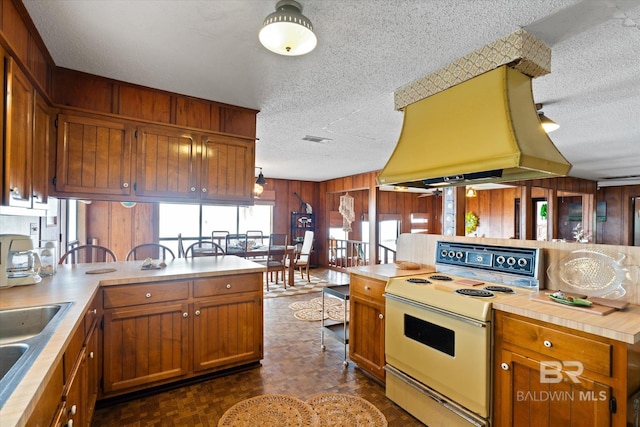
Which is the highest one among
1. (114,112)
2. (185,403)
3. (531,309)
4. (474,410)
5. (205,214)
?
(114,112)

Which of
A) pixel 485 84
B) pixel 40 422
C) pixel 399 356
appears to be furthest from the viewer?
pixel 399 356

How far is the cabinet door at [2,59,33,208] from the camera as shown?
4.84 feet

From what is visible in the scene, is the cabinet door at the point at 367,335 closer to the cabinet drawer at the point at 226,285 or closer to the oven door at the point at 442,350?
the oven door at the point at 442,350

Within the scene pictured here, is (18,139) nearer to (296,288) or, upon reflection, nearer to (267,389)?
(267,389)

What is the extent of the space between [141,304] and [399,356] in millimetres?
1899

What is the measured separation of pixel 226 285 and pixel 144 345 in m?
0.70

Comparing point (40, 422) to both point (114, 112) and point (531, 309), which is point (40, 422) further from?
point (114, 112)

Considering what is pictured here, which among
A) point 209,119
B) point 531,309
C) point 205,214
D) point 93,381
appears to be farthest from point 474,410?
point 205,214

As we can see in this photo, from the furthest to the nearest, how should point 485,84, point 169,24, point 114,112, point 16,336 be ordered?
1. point 114,112
2. point 485,84
3. point 169,24
4. point 16,336

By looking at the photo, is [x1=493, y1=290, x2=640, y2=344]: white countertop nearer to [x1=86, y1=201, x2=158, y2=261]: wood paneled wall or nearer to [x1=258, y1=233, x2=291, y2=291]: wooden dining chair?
[x1=258, y1=233, x2=291, y2=291]: wooden dining chair

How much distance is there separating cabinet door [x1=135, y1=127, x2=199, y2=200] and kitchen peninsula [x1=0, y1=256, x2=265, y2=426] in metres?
0.66

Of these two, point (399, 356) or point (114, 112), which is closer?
point (399, 356)

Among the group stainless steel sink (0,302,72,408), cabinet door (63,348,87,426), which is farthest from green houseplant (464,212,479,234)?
stainless steel sink (0,302,72,408)

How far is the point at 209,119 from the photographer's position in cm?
290
